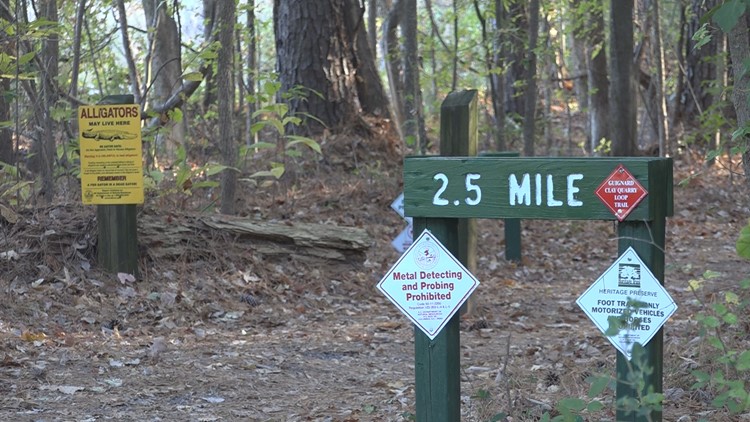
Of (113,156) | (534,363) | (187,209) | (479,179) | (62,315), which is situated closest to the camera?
(479,179)

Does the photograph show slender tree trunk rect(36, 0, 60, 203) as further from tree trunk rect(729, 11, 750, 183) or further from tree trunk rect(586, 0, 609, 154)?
tree trunk rect(586, 0, 609, 154)

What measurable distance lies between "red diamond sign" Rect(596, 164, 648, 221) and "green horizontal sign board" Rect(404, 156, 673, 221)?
2 cm

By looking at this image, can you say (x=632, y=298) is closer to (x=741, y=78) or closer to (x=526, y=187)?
(x=526, y=187)

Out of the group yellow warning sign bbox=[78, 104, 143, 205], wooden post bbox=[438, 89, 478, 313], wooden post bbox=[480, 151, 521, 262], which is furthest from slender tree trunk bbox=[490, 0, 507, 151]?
yellow warning sign bbox=[78, 104, 143, 205]

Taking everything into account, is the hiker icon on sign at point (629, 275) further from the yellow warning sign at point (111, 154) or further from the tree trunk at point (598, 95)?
the tree trunk at point (598, 95)

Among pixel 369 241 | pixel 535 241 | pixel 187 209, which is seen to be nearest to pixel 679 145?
pixel 535 241

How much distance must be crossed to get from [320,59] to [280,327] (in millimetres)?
5859

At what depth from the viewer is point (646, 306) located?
3.56 metres

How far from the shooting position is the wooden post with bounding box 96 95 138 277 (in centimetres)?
766

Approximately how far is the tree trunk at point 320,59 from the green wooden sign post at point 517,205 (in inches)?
330

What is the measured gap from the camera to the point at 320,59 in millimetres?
12414

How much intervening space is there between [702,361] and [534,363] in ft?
4.17

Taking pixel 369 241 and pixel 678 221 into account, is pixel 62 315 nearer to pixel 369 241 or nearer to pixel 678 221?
pixel 369 241

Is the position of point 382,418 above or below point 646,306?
below
